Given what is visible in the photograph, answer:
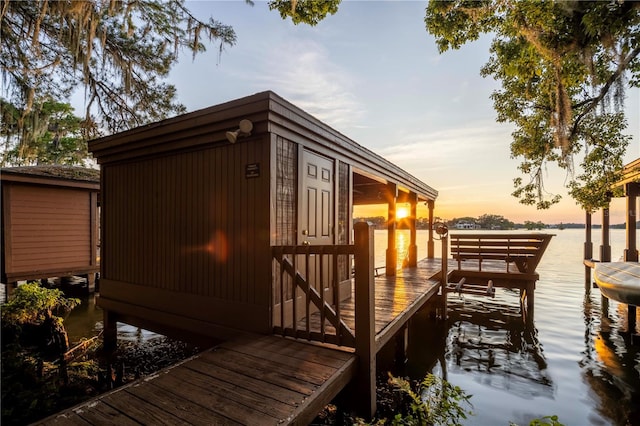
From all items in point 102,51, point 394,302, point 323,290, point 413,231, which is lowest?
point 394,302

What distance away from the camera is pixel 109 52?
7.18m

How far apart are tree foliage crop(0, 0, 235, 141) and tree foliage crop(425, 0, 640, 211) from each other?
18.1 feet

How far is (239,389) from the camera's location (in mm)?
2361

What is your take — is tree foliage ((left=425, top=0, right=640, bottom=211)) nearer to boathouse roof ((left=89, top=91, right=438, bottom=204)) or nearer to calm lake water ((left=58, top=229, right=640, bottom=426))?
boathouse roof ((left=89, top=91, right=438, bottom=204))

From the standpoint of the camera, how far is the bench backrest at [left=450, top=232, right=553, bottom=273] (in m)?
8.13

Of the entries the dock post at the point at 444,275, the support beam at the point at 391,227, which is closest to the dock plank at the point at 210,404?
the support beam at the point at 391,227

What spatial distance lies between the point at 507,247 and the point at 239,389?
874 cm

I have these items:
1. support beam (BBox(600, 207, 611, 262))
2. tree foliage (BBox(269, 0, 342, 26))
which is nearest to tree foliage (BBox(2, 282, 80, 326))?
tree foliage (BBox(269, 0, 342, 26))

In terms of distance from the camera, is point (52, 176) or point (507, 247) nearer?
point (52, 176)

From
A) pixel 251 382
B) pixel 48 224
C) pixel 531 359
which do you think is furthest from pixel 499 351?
pixel 48 224

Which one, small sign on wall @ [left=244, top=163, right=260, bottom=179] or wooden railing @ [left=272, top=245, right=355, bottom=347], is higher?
small sign on wall @ [left=244, top=163, right=260, bottom=179]

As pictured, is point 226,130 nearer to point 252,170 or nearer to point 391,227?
point 252,170

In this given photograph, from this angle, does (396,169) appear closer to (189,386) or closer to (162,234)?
(162,234)

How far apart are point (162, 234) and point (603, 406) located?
6.90 m
